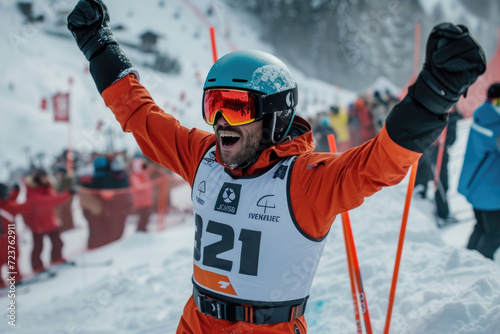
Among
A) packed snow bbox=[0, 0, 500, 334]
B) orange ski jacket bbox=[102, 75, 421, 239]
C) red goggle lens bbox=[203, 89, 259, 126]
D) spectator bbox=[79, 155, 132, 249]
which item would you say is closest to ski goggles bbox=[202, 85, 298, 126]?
red goggle lens bbox=[203, 89, 259, 126]

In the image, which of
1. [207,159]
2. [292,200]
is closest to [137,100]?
[207,159]

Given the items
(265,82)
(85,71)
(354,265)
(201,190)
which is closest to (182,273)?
(354,265)

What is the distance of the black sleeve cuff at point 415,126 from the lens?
1391 millimetres

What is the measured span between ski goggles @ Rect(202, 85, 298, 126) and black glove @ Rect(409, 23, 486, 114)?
708mm

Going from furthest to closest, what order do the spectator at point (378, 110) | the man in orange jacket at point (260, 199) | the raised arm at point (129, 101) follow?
1. the spectator at point (378, 110)
2. the raised arm at point (129, 101)
3. the man in orange jacket at point (260, 199)

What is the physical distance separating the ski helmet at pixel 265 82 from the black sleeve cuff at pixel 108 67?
1.99 feet

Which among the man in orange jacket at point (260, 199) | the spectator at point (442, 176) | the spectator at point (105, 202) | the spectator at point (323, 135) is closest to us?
the man in orange jacket at point (260, 199)

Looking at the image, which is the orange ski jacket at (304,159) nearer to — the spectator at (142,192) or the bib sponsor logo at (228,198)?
the bib sponsor logo at (228,198)

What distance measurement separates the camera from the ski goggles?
1864 millimetres

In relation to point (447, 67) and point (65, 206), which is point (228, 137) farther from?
point (65, 206)

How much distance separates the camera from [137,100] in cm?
232

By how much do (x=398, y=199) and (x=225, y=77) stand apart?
4.83 metres

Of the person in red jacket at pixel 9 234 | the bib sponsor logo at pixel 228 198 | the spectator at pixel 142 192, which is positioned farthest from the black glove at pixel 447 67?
the spectator at pixel 142 192

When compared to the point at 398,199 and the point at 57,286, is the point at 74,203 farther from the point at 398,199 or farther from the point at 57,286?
the point at 398,199
